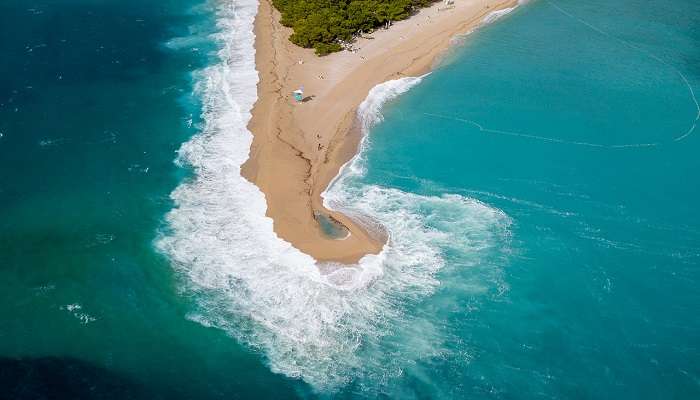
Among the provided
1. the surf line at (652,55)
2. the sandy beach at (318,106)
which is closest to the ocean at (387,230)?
the surf line at (652,55)

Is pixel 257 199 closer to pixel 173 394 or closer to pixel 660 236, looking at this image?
pixel 173 394

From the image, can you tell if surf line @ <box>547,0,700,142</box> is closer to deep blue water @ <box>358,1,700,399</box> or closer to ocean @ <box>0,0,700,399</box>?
deep blue water @ <box>358,1,700,399</box>

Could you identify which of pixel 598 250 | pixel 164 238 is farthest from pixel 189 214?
pixel 598 250

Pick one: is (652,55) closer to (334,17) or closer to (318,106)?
(334,17)

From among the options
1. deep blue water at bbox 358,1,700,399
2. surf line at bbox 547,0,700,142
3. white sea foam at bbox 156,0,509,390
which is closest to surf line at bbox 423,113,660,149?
deep blue water at bbox 358,1,700,399

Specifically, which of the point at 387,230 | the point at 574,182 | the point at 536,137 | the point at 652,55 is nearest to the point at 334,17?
the point at 536,137

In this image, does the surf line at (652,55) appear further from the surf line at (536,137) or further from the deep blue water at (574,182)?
the surf line at (536,137)
